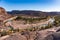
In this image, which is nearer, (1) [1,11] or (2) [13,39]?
(2) [13,39]

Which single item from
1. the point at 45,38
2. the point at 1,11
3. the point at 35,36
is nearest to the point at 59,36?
the point at 45,38

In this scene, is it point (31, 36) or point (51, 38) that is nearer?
point (51, 38)

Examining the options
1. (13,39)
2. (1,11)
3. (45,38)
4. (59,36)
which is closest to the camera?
(59,36)

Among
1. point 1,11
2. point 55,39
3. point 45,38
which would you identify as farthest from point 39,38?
point 1,11

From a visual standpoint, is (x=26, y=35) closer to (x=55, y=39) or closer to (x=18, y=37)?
(x=18, y=37)

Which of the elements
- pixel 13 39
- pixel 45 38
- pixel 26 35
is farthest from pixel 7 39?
pixel 45 38

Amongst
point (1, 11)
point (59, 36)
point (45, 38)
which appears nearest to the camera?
point (59, 36)

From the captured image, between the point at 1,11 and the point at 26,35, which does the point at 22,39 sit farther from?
the point at 1,11

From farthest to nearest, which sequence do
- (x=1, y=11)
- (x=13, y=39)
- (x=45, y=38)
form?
(x=1, y=11), (x=13, y=39), (x=45, y=38)
